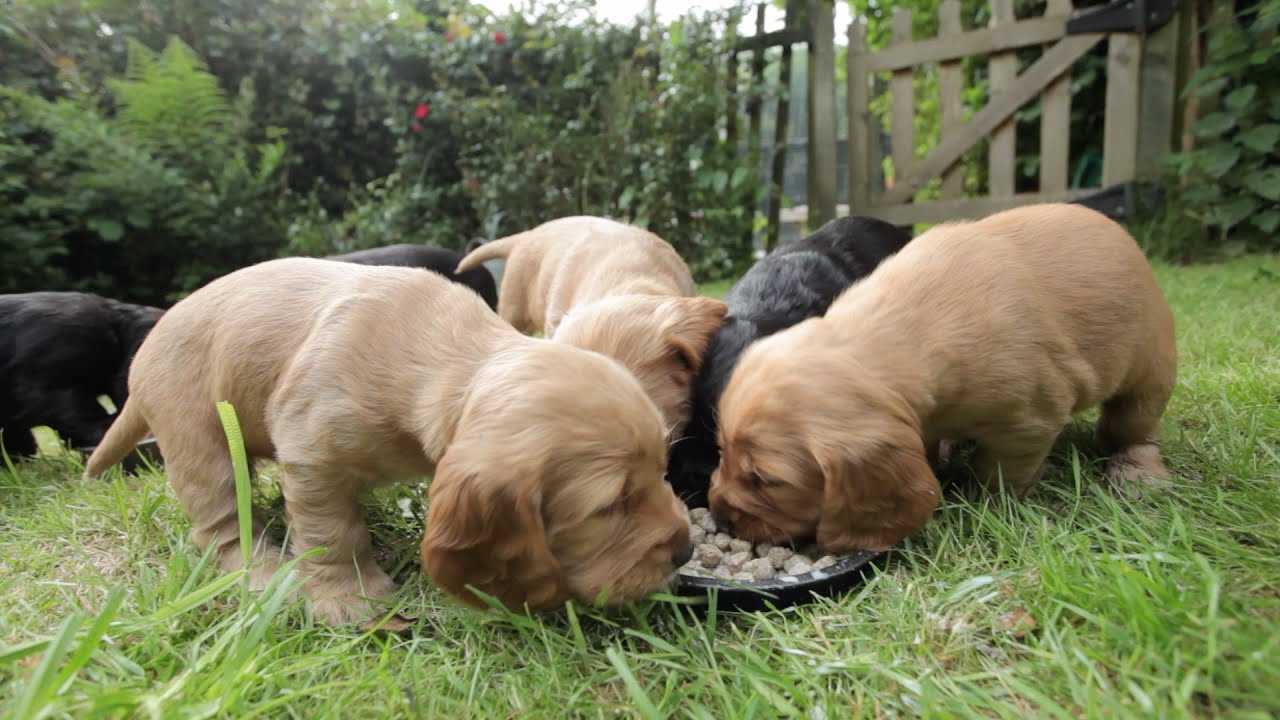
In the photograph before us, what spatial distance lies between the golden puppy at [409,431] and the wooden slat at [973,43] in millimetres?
6504

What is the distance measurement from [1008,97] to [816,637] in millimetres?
6868

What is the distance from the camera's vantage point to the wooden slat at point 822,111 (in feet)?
27.5

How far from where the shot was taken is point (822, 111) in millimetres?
8539

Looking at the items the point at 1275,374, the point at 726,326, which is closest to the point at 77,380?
the point at 726,326

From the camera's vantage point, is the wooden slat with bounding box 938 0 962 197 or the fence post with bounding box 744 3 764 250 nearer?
the wooden slat with bounding box 938 0 962 197

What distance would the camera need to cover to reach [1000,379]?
2.52 meters

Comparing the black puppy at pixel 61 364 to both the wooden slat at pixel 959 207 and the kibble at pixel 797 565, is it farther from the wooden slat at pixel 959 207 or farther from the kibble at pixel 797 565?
the wooden slat at pixel 959 207

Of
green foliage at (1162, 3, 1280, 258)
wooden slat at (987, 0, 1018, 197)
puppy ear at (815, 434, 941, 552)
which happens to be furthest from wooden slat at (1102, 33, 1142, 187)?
puppy ear at (815, 434, 941, 552)

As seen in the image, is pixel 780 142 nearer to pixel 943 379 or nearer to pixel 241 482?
pixel 943 379

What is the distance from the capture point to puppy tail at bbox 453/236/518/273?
5180 millimetres

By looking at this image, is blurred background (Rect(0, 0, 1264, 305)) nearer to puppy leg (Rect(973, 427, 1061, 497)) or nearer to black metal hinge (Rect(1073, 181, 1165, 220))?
black metal hinge (Rect(1073, 181, 1165, 220))

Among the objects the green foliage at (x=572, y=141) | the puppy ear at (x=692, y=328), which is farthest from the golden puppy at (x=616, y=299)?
the green foliage at (x=572, y=141)

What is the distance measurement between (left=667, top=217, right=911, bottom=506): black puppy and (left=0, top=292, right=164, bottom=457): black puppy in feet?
10.6

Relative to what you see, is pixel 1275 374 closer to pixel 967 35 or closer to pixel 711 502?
pixel 711 502
